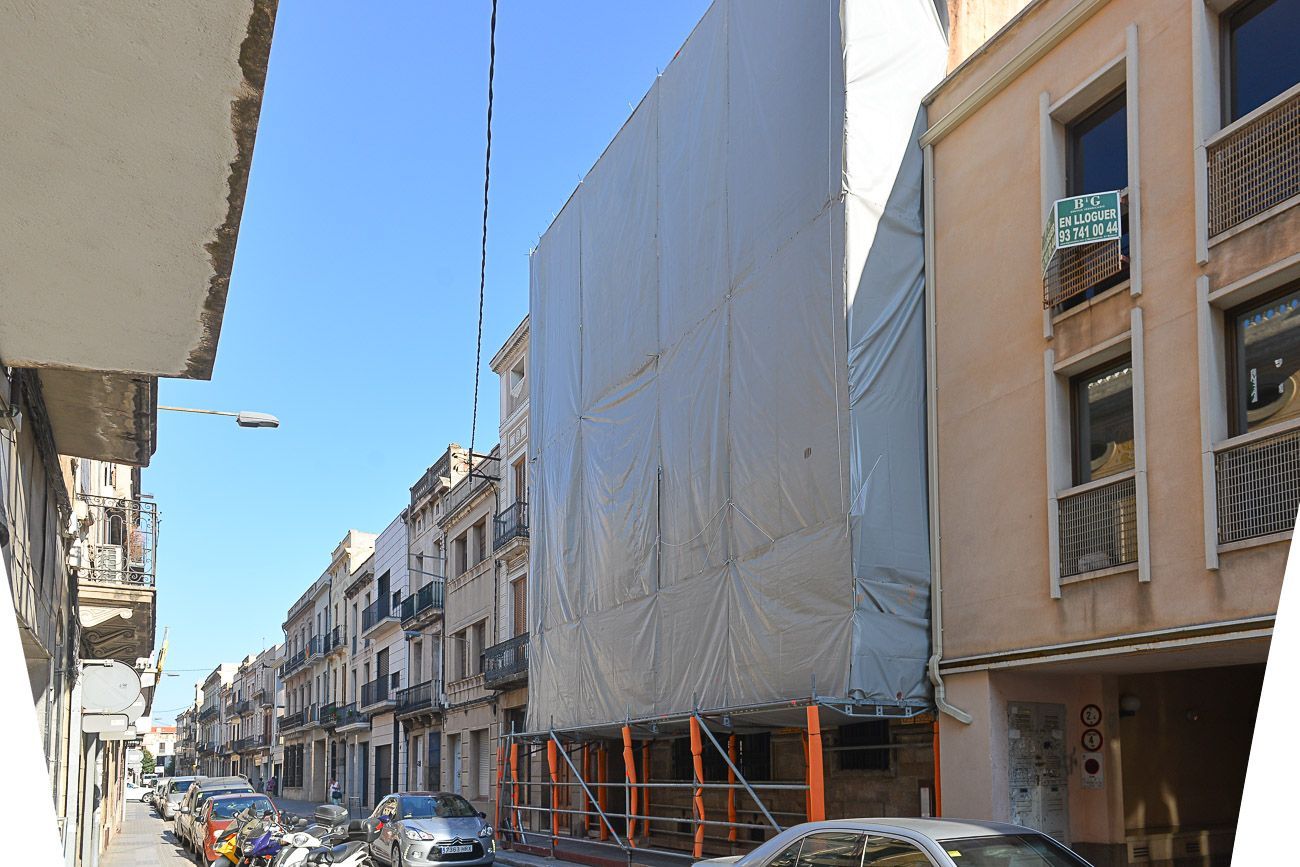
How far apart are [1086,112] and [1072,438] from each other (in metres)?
3.56

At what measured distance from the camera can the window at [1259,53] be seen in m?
10.5

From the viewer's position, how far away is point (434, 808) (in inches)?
766

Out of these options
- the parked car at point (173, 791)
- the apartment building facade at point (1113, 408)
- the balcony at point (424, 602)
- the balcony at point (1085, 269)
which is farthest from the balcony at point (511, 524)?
the parked car at point (173, 791)

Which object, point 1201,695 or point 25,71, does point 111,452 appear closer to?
point 25,71

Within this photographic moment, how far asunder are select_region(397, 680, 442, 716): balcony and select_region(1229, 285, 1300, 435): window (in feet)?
99.2

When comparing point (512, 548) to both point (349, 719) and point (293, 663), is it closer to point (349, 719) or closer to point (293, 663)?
point (349, 719)

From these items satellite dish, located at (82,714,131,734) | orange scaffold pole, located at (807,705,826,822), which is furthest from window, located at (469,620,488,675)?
orange scaffold pole, located at (807,705,826,822)

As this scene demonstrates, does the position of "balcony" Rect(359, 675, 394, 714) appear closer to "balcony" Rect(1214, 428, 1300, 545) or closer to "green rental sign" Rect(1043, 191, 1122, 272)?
"green rental sign" Rect(1043, 191, 1122, 272)

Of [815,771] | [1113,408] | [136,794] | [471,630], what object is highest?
[1113,408]

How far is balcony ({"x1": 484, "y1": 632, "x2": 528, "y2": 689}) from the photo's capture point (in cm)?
2841

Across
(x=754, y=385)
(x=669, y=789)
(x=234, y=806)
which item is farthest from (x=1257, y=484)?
(x=234, y=806)

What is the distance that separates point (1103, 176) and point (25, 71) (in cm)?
1143

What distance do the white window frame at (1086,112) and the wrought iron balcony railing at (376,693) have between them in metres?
36.5

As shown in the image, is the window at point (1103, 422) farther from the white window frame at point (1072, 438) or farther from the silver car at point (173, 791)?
the silver car at point (173, 791)
